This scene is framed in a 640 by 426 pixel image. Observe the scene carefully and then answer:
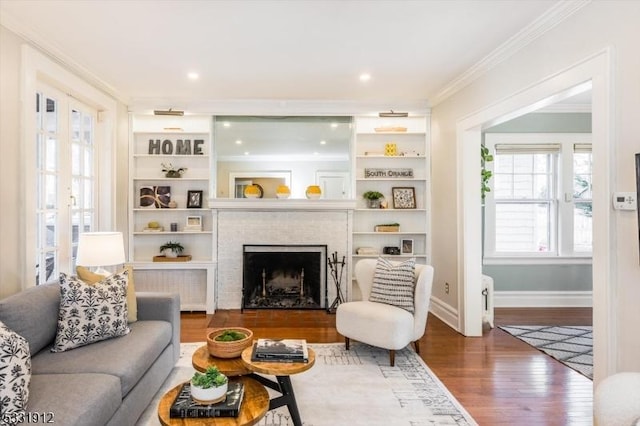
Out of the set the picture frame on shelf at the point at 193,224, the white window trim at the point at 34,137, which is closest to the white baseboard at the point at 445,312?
the picture frame on shelf at the point at 193,224

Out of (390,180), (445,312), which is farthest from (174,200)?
(445,312)

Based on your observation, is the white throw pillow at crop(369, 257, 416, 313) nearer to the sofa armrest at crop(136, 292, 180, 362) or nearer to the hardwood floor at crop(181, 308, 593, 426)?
the hardwood floor at crop(181, 308, 593, 426)

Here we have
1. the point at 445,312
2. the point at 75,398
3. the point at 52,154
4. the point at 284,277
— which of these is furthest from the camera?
the point at 284,277

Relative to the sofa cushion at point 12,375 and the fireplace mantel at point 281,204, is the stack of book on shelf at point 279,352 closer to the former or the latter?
the sofa cushion at point 12,375

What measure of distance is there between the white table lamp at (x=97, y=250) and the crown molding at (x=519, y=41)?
3691 mm

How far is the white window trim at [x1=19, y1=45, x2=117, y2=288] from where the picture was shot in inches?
107

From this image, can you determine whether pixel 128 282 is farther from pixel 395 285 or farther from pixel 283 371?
pixel 395 285

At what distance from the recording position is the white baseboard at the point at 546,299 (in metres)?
4.77

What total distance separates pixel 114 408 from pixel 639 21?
338cm

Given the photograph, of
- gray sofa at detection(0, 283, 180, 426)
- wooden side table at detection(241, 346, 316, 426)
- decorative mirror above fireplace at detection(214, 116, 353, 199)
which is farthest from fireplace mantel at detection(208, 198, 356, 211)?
wooden side table at detection(241, 346, 316, 426)

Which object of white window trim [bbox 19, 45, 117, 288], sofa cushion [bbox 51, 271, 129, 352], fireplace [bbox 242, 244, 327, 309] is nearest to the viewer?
sofa cushion [bbox 51, 271, 129, 352]

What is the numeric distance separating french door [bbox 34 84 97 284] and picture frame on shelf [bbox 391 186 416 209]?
3656mm

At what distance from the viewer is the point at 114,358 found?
6.68 ft

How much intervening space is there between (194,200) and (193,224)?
32 centimetres
